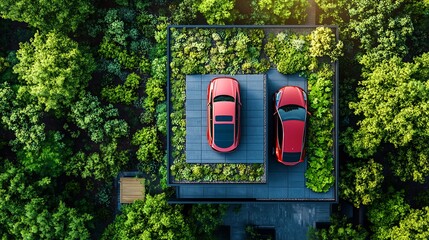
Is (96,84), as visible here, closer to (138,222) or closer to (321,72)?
(138,222)

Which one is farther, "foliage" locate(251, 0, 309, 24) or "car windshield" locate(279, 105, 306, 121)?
"foliage" locate(251, 0, 309, 24)

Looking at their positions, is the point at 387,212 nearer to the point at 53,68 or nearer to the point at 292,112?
the point at 292,112

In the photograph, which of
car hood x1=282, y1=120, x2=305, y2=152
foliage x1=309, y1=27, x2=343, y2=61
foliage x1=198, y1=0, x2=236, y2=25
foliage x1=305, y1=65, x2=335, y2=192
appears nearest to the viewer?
car hood x1=282, y1=120, x2=305, y2=152

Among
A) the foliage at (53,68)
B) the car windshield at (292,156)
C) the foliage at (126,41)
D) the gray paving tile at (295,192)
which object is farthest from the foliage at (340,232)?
the foliage at (53,68)

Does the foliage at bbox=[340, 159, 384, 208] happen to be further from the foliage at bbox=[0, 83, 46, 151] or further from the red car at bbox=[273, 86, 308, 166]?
the foliage at bbox=[0, 83, 46, 151]

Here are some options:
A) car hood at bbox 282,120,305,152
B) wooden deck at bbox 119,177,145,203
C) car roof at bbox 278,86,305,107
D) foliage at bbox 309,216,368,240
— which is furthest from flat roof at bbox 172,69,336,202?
wooden deck at bbox 119,177,145,203

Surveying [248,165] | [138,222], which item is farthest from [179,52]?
[138,222]
